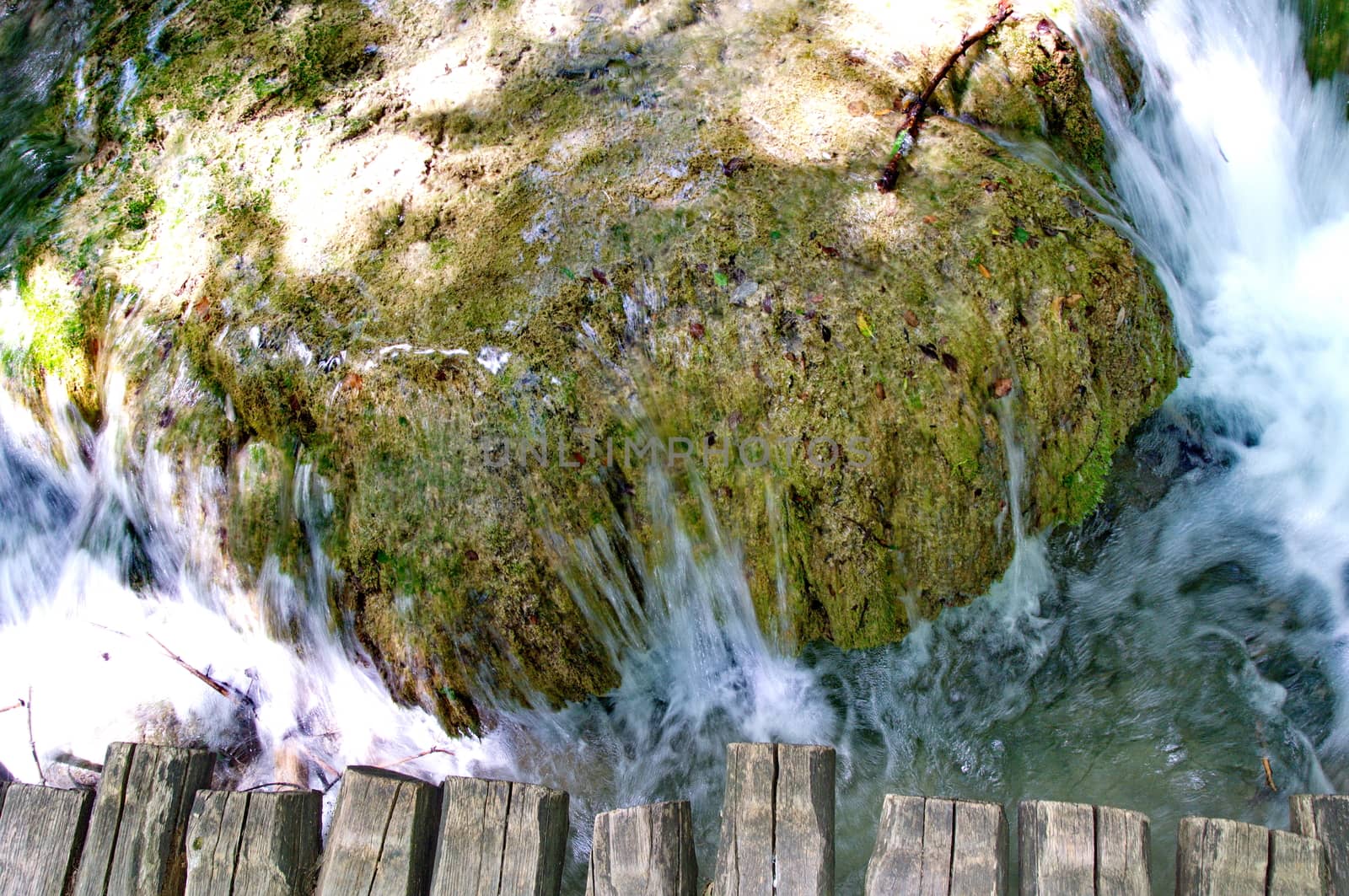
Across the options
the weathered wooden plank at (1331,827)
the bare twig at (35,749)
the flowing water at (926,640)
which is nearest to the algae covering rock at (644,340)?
the flowing water at (926,640)

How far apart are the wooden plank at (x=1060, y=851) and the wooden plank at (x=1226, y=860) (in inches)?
10.7

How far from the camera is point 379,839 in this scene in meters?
2.64

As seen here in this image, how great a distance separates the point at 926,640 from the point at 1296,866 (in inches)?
49.5

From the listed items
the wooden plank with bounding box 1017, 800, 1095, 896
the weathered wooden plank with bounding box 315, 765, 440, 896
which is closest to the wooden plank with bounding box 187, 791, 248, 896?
the weathered wooden plank with bounding box 315, 765, 440, 896

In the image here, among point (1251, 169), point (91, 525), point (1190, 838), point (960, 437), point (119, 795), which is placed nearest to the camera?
point (1190, 838)

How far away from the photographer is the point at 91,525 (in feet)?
12.3

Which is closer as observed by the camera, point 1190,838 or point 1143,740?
point 1190,838

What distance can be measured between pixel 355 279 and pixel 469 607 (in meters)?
1.32

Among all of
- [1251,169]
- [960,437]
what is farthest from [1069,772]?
[1251,169]

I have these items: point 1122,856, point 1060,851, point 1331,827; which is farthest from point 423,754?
point 1331,827

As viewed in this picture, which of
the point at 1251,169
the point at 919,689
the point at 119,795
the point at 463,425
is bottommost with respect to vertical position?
the point at 919,689

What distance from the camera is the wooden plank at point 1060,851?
8.05ft

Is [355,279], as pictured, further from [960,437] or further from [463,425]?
[960,437]

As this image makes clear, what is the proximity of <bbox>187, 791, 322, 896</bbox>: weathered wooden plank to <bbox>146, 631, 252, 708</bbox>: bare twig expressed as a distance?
0.98m
